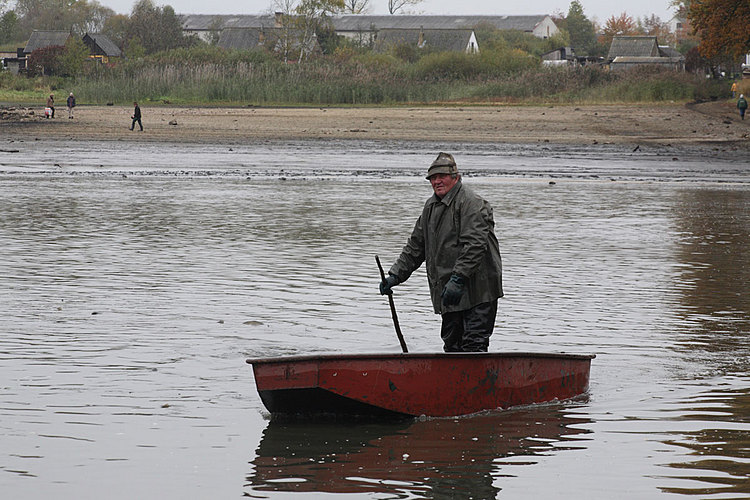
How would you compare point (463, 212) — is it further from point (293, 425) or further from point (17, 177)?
point (17, 177)

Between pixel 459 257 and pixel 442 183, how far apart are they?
0.49 m

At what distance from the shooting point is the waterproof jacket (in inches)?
293

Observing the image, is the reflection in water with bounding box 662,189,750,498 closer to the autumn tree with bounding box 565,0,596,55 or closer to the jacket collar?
the jacket collar

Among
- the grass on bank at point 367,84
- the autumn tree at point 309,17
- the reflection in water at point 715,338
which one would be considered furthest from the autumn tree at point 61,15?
the reflection in water at point 715,338

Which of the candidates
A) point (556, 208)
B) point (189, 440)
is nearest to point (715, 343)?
point (189, 440)

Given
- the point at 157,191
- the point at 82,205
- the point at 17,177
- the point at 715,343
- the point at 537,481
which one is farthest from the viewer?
the point at 17,177

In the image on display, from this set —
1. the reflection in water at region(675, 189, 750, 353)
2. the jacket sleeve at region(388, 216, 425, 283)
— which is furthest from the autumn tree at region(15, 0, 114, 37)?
the jacket sleeve at region(388, 216, 425, 283)

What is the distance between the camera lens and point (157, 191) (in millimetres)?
22875

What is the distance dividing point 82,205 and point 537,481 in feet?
49.8

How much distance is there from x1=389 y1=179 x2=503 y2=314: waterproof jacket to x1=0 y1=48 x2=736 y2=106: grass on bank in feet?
149

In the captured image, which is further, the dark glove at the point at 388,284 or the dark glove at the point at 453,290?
the dark glove at the point at 388,284

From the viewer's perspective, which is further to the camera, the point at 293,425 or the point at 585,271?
the point at 585,271

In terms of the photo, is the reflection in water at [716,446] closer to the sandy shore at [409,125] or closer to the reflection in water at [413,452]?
the reflection in water at [413,452]

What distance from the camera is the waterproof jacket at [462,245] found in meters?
7.45
